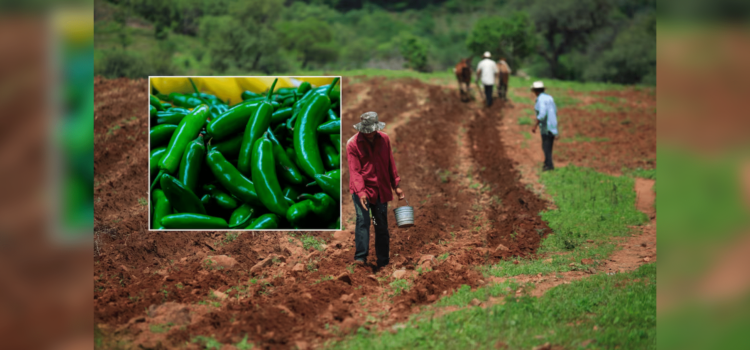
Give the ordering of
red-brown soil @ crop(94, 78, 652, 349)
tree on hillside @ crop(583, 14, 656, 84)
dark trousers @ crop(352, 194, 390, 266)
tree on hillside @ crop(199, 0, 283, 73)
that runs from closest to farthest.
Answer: red-brown soil @ crop(94, 78, 652, 349), dark trousers @ crop(352, 194, 390, 266), tree on hillside @ crop(199, 0, 283, 73), tree on hillside @ crop(583, 14, 656, 84)

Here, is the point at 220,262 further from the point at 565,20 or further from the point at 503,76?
the point at 565,20

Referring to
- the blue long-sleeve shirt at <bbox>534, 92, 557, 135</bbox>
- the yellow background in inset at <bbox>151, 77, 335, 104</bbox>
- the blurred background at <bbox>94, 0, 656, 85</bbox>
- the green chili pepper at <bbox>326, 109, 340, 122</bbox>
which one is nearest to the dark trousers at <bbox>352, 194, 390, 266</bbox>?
the green chili pepper at <bbox>326, 109, 340, 122</bbox>

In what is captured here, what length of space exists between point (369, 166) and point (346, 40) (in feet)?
129

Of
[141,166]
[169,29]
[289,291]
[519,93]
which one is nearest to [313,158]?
[289,291]

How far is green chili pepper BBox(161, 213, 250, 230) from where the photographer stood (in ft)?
21.8

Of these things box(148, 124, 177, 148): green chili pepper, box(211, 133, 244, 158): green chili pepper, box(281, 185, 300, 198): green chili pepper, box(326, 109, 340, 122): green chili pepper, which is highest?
box(326, 109, 340, 122): green chili pepper

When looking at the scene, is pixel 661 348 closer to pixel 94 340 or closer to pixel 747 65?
pixel 747 65

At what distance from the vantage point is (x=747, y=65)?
17.0ft

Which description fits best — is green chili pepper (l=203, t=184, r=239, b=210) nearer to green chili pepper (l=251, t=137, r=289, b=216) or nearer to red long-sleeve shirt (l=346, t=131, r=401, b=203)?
green chili pepper (l=251, t=137, r=289, b=216)

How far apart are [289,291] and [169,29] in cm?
3492

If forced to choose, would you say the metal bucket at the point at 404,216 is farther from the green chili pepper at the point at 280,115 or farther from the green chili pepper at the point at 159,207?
the green chili pepper at the point at 159,207

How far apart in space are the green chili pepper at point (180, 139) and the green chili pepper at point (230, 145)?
32 centimetres

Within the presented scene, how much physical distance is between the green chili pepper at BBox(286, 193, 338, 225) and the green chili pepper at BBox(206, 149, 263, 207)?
47 cm

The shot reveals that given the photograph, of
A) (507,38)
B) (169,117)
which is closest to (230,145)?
(169,117)
